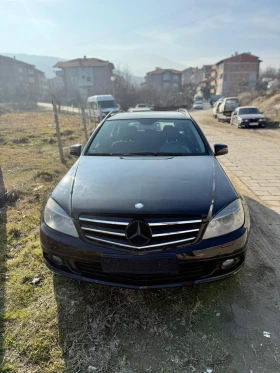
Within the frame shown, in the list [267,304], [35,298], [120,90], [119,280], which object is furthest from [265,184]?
[120,90]

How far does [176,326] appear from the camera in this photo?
2113mm

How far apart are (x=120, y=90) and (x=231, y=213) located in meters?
54.9

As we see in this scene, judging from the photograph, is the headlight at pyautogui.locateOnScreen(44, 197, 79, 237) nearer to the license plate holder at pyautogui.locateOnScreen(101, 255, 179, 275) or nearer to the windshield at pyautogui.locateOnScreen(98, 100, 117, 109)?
the license plate holder at pyautogui.locateOnScreen(101, 255, 179, 275)

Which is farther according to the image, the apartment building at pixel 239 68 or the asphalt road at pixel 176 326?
the apartment building at pixel 239 68

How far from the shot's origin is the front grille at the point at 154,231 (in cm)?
202

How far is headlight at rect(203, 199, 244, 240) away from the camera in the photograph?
6.83 feet

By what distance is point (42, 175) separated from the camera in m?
5.78

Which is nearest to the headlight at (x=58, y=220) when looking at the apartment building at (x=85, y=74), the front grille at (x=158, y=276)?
the front grille at (x=158, y=276)

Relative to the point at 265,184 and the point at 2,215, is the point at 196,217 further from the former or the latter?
the point at 265,184

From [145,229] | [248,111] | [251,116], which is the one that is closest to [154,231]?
[145,229]

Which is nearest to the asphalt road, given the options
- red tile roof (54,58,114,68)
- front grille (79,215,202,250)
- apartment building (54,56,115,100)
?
front grille (79,215,202,250)

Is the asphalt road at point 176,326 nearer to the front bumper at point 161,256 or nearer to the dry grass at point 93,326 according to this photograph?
the dry grass at point 93,326

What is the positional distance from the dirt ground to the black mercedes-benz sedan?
0.34 m

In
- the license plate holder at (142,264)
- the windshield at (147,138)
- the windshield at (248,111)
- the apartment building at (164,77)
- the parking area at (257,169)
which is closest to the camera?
the license plate holder at (142,264)
